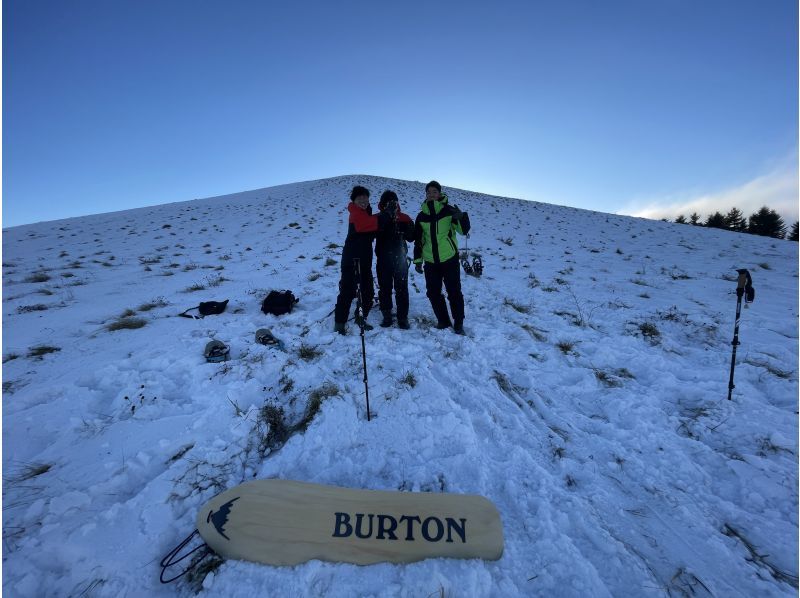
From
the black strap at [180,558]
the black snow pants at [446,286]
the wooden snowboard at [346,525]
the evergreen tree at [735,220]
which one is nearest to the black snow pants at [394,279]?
the black snow pants at [446,286]

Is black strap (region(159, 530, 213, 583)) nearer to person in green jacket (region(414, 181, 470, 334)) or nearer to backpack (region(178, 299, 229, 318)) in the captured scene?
person in green jacket (region(414, 181, 470, 334))

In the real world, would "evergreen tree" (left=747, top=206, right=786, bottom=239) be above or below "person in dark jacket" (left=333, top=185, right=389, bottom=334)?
above

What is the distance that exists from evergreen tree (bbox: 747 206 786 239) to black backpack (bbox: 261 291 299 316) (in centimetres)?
5254

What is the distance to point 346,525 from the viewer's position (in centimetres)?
252

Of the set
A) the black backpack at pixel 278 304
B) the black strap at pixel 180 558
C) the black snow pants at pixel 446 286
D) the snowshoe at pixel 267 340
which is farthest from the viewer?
the black backpack at pixel 278 304

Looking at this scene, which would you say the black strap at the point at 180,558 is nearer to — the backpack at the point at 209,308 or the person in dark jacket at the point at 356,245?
the person in dark jacket at the point at 356,245

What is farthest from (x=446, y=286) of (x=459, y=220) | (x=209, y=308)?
(x=209, y=308)

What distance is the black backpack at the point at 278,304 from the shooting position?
6.50 metres

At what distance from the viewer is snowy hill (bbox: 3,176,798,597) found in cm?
233

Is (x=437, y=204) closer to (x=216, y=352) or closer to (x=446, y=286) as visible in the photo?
(x=446, y=286)

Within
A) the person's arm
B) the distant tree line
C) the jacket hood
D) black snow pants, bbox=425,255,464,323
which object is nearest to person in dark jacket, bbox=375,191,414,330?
the jacket hood

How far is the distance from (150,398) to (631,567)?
5.19 meters

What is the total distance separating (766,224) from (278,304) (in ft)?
178

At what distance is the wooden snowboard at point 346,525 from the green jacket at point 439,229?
4.02 m
